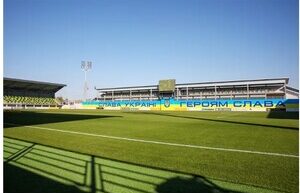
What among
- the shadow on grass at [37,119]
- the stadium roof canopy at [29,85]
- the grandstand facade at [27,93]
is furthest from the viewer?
the stadium roof canopy at [29,85]

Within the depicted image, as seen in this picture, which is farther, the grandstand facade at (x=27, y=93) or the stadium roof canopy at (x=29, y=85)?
the stadium roof canopy at (x=29, y=85)

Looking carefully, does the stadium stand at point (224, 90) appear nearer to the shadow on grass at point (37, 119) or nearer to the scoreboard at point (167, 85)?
the scoreboard at point (167, 85)

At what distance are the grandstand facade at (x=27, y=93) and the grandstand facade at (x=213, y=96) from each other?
20648mm

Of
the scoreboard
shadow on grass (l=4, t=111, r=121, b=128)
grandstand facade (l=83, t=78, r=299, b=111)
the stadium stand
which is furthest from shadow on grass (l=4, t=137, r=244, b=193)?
the scoreboard

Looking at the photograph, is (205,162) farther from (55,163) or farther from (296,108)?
(296,108)

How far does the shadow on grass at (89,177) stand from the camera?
200 inches

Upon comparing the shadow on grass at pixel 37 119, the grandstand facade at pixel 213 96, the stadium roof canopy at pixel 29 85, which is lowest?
the shadow on grass at pixel 37 119

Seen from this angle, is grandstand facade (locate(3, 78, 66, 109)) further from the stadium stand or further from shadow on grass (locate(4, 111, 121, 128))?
shadow on grass (locate(4, 111, 121, 128))

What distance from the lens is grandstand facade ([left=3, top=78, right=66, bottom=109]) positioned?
282ft

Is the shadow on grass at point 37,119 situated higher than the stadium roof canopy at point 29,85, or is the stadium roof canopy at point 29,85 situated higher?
the stadium roof canopy at point 29,85

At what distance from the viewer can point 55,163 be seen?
276 inches

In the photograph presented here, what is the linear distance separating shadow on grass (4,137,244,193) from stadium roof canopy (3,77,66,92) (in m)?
86.9

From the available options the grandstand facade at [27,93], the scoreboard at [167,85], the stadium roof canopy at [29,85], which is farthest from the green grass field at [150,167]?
the stadium roof canopy at [29,85]

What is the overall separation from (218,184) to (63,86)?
10981 centimetres
